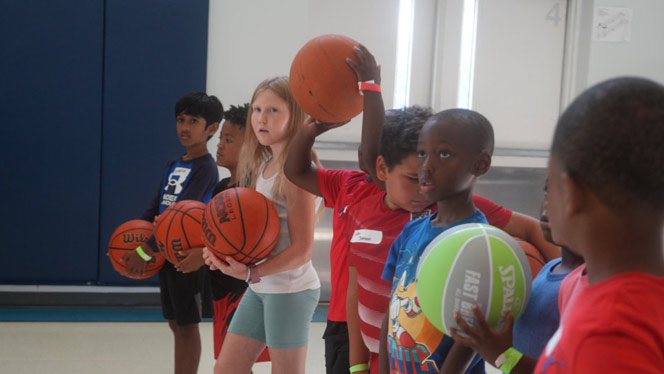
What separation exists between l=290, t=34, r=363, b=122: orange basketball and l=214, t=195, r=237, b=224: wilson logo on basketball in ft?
1.54

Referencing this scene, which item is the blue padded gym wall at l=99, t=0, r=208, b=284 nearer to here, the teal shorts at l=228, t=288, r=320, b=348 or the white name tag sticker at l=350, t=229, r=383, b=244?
the teal shorts at l=228, t=288, r=320, b=348

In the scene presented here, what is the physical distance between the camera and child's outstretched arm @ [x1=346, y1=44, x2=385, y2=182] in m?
1.85

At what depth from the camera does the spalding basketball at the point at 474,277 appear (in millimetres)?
1132

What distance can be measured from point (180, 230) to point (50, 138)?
8.51 feet

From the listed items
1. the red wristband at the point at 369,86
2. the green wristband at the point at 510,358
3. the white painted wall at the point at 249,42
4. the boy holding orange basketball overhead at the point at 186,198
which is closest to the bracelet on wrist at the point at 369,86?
the red wristband at the point at 369,86

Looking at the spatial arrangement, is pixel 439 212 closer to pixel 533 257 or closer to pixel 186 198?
pixel 533 257

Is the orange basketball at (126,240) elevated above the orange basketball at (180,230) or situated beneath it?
situated beneath

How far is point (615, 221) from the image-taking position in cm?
75

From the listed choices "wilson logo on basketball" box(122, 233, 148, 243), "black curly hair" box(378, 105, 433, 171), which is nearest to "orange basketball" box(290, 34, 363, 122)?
"black curly hair" box(378, 105, 433, 171)

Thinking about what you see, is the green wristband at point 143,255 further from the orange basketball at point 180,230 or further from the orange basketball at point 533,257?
the orange basketball at point 533,257

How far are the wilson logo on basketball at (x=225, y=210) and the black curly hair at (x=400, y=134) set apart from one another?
2.13 feet

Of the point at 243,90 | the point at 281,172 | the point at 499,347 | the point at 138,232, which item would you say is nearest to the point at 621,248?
the point at 499,347

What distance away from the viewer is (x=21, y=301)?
4.68 metres

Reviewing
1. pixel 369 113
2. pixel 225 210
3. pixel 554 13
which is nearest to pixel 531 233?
pixel 369 113
